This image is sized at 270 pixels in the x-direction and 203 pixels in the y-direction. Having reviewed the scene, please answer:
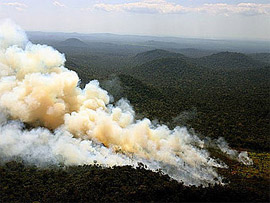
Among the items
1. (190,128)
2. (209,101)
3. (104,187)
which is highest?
(104,187)

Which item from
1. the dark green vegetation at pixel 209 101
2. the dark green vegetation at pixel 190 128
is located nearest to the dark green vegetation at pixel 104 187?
the dark green vegetation at pixel 190 128

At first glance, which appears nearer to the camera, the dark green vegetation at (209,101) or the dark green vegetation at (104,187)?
the dark green vegetation at (104,187)

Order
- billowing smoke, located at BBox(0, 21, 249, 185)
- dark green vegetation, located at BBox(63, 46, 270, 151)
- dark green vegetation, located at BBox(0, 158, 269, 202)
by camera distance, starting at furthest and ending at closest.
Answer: dark green vegetation, located at BBox(63, 46, 270, 151) → billowing smoke, located at BBox(0, 21, 249, 185) → dark green vegetation, located at BBox(0, 158, 269, 202)

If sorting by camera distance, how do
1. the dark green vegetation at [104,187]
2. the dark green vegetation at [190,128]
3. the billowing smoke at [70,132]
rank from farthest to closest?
the billowing smoke at [70,132], the dark green vegetation at [190,128], the dark green vegetation at [104,187]

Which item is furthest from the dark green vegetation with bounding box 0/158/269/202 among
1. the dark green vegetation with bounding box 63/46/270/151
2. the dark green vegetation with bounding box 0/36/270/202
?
the dark green vegetation with bounding box 63/46/270/151

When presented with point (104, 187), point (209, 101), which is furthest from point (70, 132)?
point (209, 101)

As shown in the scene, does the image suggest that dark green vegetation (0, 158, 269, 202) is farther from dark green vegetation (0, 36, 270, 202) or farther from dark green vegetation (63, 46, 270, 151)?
dark green vegetation (63, 46, 270, 151)

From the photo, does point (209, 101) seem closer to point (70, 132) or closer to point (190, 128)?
point (190, 128)

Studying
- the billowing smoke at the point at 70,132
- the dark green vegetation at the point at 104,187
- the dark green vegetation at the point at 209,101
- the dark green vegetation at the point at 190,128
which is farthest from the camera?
the dark green vegetation at the point at 209,101

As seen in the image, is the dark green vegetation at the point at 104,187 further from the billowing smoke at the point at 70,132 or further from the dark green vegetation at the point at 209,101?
the dark green vegetation at the point at 209,101
